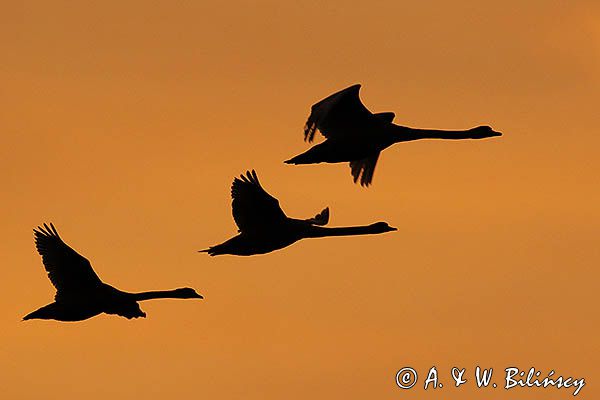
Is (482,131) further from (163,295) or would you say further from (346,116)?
(163,295)

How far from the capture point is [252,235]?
61.1 m

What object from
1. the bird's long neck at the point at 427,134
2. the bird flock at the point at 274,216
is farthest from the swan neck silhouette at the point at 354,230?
the bird's long neck at the point at 427,134

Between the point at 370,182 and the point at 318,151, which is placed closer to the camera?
the point at 318,151

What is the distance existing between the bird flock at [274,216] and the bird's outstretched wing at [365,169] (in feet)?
5.63

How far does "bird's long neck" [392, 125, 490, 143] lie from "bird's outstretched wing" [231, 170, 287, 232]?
10.3ft

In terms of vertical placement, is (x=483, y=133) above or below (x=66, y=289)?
above

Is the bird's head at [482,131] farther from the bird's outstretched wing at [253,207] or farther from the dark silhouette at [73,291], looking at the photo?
the dark silhouette at [73,291]

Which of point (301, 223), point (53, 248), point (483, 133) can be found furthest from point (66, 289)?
point (483, 133)

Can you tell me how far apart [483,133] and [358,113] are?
9.90ft

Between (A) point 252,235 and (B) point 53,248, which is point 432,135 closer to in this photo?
(A) point 252,235

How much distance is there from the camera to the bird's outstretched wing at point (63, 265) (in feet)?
207

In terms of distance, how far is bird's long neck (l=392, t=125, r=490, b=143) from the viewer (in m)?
60.8

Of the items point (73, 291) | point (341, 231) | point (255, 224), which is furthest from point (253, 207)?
point (73, 291)

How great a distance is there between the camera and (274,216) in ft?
201
